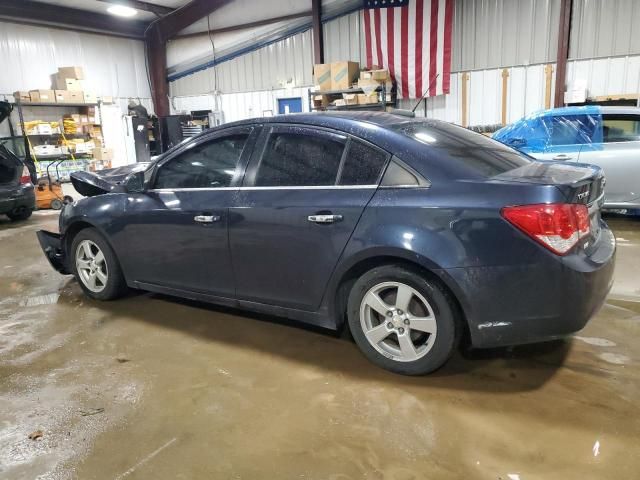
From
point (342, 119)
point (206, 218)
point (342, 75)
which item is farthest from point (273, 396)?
point (342, 75)

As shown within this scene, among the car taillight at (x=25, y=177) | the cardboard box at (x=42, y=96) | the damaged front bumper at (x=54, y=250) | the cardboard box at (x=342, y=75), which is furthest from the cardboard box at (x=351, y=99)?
the cardboard box at (x=42, y=96)

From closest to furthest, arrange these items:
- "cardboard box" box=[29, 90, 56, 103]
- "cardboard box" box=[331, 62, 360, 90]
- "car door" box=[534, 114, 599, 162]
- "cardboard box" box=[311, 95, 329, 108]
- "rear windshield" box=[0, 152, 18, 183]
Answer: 1. "car door" box=[534, 114, 599, 162]
2. "rear windshield" box=[0, 152, 18, 183]
3. "cardboard box" box=[331, 62, 360, 90]
4. "cardboard box" box=[311, 95, 329, 108]
5. "cardboard box" box=[29, 90, 56, 103]

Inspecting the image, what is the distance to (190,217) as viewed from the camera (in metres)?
3.24

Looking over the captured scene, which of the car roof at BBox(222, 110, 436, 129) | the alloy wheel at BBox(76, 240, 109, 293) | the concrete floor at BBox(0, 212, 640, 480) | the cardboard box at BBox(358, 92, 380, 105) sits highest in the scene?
the cardboard box at BBox(358, 92, 380, 105)

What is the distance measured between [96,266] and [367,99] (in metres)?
7.44

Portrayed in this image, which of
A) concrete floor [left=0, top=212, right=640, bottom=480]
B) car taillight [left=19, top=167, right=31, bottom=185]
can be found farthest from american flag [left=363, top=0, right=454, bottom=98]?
concrete floor [left=0, top=212, right=640, bottom=480]

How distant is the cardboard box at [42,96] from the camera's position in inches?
458

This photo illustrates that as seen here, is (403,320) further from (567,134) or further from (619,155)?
(567,134)

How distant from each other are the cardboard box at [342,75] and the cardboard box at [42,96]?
6.87 meters

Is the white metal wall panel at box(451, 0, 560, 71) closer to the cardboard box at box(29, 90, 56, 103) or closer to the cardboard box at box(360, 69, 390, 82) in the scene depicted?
the cardboard box at box(360, 69, 390, 82)

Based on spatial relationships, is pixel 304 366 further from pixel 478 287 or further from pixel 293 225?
pixel 478 287

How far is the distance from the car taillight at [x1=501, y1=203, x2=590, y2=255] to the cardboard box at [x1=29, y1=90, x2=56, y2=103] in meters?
12.4

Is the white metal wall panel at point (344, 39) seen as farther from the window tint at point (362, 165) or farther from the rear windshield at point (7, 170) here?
the window tint at point (362, 165)

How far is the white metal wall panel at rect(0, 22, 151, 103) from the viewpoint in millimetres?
11953
